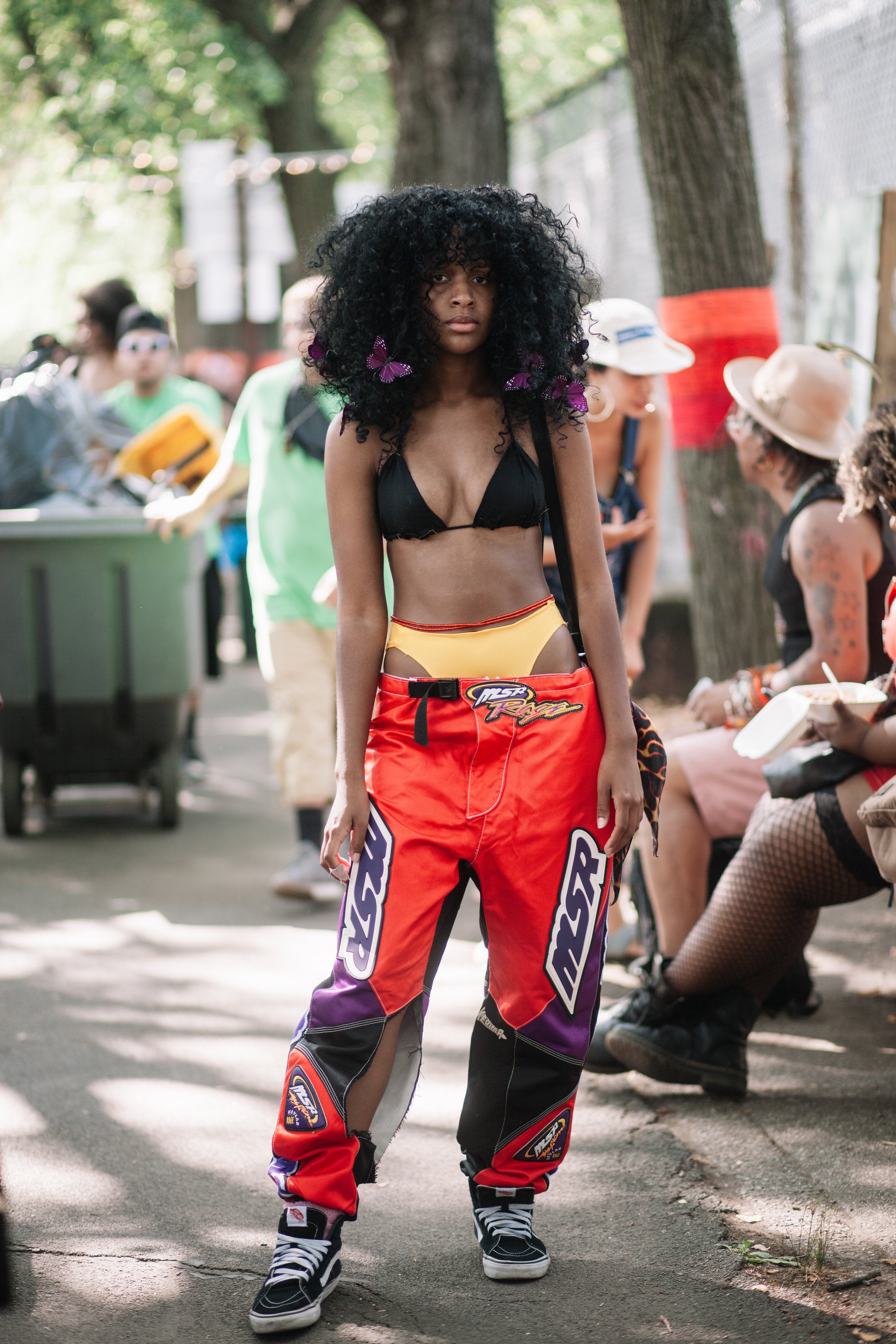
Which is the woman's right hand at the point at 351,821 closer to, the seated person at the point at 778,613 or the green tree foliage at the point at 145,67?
the seated person at the point at 778,613

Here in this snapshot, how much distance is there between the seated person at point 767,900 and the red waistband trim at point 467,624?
86 cm

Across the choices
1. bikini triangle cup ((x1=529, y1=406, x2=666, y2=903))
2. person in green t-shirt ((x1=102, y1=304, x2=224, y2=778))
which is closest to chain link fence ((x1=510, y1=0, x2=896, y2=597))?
bikini triangle cup ((x1=529, y1=406, x2=666, y2=903))

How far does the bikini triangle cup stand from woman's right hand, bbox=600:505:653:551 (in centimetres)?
159

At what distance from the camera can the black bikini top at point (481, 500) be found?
108 inches

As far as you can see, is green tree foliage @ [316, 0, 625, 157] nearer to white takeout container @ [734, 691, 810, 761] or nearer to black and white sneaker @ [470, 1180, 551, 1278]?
white takeout container @ [734, 691, 810, 761]

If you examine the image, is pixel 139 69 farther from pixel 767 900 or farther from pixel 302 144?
pixel 767 900

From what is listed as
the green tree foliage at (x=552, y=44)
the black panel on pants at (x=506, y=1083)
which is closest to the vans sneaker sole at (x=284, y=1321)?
the black panel on pants at (x=506, y=1083)

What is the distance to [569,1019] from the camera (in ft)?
9.17

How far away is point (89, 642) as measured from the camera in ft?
20.5

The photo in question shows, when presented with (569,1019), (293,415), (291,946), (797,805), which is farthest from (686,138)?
(569,1019)

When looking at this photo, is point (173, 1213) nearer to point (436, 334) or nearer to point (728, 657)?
point (436, 334)

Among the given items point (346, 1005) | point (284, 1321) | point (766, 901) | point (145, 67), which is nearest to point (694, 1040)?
point (766, 901)

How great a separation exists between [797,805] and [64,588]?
3.72 m

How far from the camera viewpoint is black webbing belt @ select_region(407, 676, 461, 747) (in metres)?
2.71
